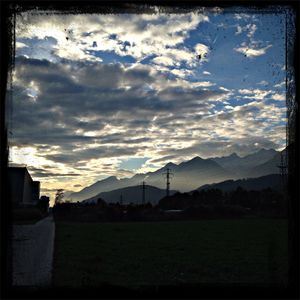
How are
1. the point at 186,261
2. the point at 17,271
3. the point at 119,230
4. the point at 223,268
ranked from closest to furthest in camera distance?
the point at 17,271, the point at 223,268, the point at 186,261, the point at 119,230

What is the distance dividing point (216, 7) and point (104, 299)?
10.1ft

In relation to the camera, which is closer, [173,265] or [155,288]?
[155,288]

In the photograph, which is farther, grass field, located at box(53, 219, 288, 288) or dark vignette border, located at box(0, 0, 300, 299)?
grass field, located at box(53, 219, 288, 288)

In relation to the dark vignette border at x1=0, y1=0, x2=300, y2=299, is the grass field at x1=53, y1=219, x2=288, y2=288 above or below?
below

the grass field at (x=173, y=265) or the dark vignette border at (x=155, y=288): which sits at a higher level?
the dark vignette border at (x=155, y=288)

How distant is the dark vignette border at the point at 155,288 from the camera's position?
372 centimetres

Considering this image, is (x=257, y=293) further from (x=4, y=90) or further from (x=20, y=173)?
(x=4, y=90)

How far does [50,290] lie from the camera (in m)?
3.75

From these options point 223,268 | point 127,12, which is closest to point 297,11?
point 127,12

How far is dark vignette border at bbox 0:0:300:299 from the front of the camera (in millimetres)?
3717

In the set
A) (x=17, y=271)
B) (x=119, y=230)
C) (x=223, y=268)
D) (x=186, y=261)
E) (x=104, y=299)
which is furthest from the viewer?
(x=119, y=230)

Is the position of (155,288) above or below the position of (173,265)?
above

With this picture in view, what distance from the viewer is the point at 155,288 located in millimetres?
3766

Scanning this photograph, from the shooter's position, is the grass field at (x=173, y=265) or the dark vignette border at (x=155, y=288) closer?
the dark vignette border at (x=155, y=288)
